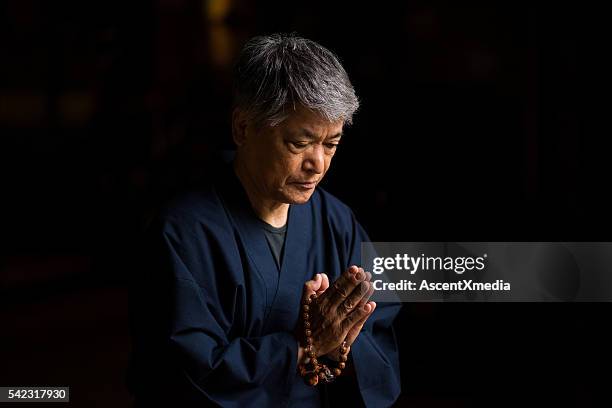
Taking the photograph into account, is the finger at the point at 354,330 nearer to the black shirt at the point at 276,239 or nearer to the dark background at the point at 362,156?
the black shirt at the point at 276,239

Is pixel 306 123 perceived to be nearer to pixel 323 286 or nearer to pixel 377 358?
pixel 323 286

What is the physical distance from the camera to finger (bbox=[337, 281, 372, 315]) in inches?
44.9

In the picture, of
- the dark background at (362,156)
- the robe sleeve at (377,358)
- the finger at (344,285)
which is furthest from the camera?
the dark background at (362,156)

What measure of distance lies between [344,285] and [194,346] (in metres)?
0.27

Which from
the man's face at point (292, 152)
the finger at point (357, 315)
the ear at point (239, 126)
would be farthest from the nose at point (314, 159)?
the finger at point (357, 315)

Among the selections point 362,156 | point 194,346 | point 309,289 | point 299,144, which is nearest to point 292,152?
point 299,144

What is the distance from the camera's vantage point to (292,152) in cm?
117

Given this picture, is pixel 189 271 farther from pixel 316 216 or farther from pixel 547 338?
pixel 547 338

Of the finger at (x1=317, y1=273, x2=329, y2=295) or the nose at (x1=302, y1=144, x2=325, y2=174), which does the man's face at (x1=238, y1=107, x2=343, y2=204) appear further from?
the finger at (x1=317, y1=273, x2=329, y2=295)

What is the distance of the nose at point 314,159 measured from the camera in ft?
3.86

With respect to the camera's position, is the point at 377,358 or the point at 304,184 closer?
the point at 304,184

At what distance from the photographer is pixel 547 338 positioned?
2.23 metres

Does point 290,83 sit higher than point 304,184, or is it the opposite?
point 290,83

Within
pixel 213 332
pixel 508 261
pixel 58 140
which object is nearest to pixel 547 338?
pixel 508 261
